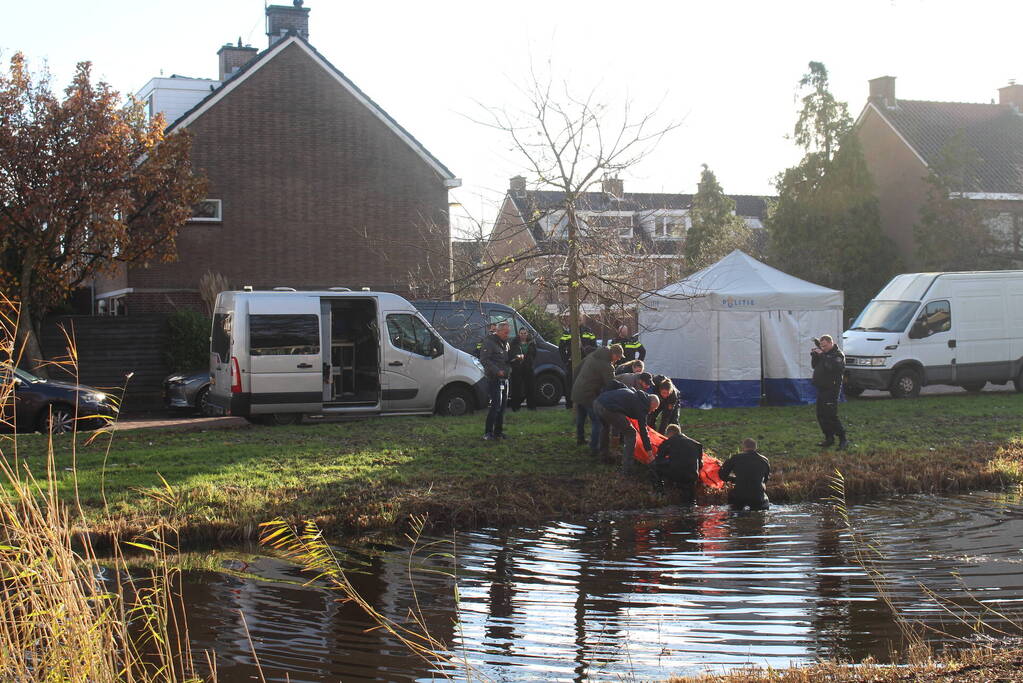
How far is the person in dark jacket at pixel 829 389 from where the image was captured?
14.9 meters

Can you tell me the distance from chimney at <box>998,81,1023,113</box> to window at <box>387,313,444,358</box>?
33928mm

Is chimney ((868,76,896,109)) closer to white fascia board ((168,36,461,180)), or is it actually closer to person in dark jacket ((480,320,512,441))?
white fascia board ((168,36,461,180))

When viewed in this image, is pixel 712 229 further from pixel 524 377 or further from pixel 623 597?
pixel 623 597

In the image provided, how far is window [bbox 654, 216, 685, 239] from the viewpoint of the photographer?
1591cm

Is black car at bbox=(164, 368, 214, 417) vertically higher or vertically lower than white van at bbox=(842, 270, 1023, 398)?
lower

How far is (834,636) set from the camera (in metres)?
7.11

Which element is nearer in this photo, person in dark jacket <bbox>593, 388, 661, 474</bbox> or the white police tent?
person in dark jacket <bbox>593, 388, 661, 474</bbox>

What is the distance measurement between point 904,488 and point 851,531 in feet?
9.45

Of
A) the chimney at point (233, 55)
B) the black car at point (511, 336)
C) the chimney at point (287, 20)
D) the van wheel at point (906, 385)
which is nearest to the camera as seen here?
the black car at point (511, 336)

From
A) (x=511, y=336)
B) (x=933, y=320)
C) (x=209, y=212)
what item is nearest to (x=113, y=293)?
(x=209, y=212)

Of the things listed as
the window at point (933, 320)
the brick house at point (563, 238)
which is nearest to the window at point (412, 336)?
the brick house at point (563, 238)

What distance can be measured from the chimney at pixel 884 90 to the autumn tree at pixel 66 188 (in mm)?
28995

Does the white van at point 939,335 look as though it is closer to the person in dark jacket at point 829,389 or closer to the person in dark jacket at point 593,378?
the person in dark jacket at point 829,389

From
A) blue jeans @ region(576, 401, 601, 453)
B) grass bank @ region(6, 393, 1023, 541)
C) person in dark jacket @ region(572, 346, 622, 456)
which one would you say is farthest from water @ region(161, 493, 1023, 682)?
person in dark jacket @ region(572, 346, 622, 456)
